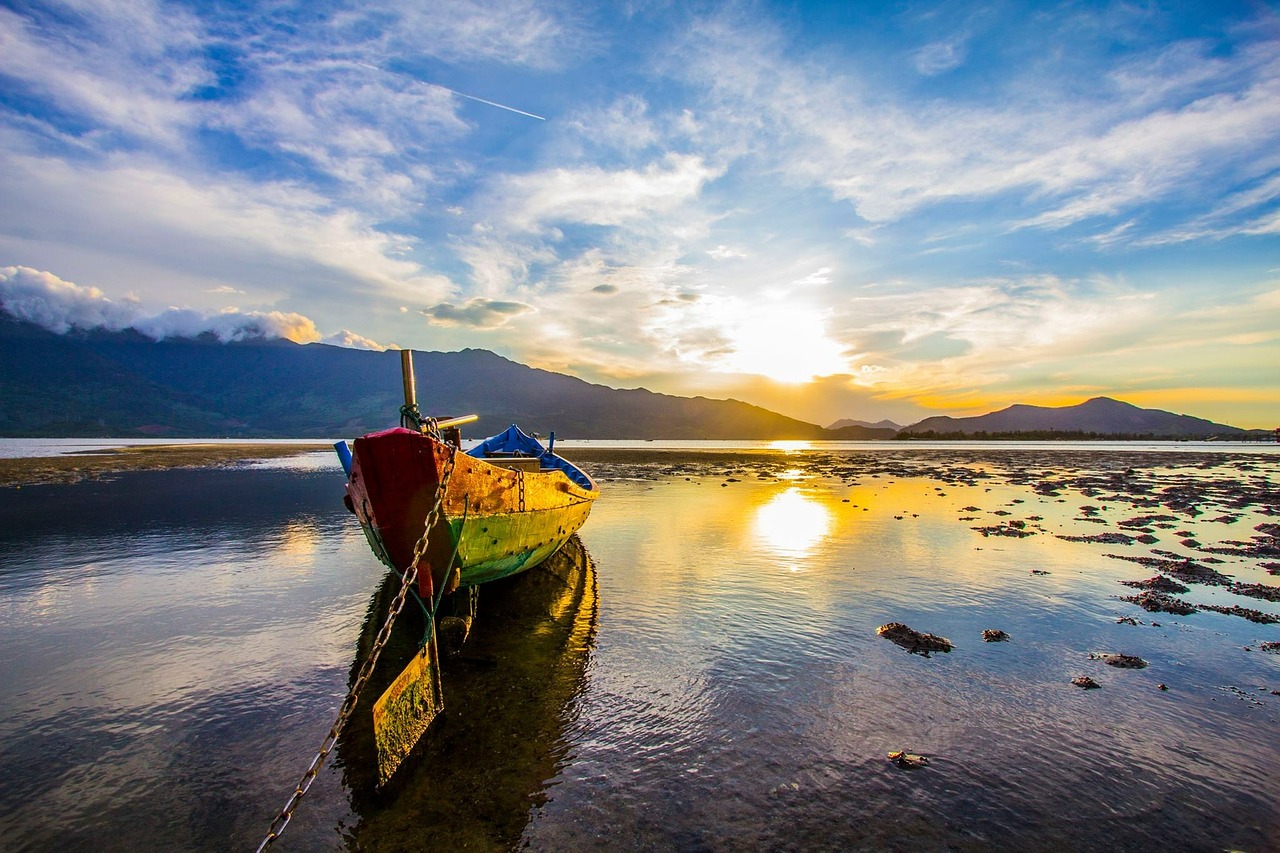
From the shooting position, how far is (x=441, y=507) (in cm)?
898

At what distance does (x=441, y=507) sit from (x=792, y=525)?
19127mm

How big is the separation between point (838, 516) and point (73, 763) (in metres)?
26.7

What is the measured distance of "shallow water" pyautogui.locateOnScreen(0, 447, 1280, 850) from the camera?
5844mm

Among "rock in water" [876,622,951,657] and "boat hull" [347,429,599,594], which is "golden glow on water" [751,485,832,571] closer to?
"rock in water" [876,622,951,657]

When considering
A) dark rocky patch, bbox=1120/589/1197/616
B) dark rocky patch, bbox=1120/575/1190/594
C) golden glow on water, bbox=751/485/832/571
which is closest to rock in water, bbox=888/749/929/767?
dark rocky patch, bbox=1120/589/1197/616

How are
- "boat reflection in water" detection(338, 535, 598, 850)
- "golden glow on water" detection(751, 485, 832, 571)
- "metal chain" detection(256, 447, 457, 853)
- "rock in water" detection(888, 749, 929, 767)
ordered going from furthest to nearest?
"golden glow on water" detection(751, 485, 832, 571)
"rock in water" detection(888, 749, 929, 767)
"boat reflection in water" detection(338, 535, 598, 850)
"metal chain" detection(256, 447, 457, 853)

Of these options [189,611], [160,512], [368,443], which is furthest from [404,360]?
[160,512]

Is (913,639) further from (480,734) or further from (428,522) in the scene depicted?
(428,522)

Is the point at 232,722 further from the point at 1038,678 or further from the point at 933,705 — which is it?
the point at 1038,678

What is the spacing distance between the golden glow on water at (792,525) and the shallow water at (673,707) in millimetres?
1763

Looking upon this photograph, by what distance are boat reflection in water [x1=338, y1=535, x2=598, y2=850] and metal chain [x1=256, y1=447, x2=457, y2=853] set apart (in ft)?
2.62

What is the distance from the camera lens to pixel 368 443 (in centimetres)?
878

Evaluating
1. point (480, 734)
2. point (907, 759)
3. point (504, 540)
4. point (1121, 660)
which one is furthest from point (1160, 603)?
point (480, 734)

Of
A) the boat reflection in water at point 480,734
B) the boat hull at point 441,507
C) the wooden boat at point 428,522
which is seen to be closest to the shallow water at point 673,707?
the boat reflection in water at point 480,734
